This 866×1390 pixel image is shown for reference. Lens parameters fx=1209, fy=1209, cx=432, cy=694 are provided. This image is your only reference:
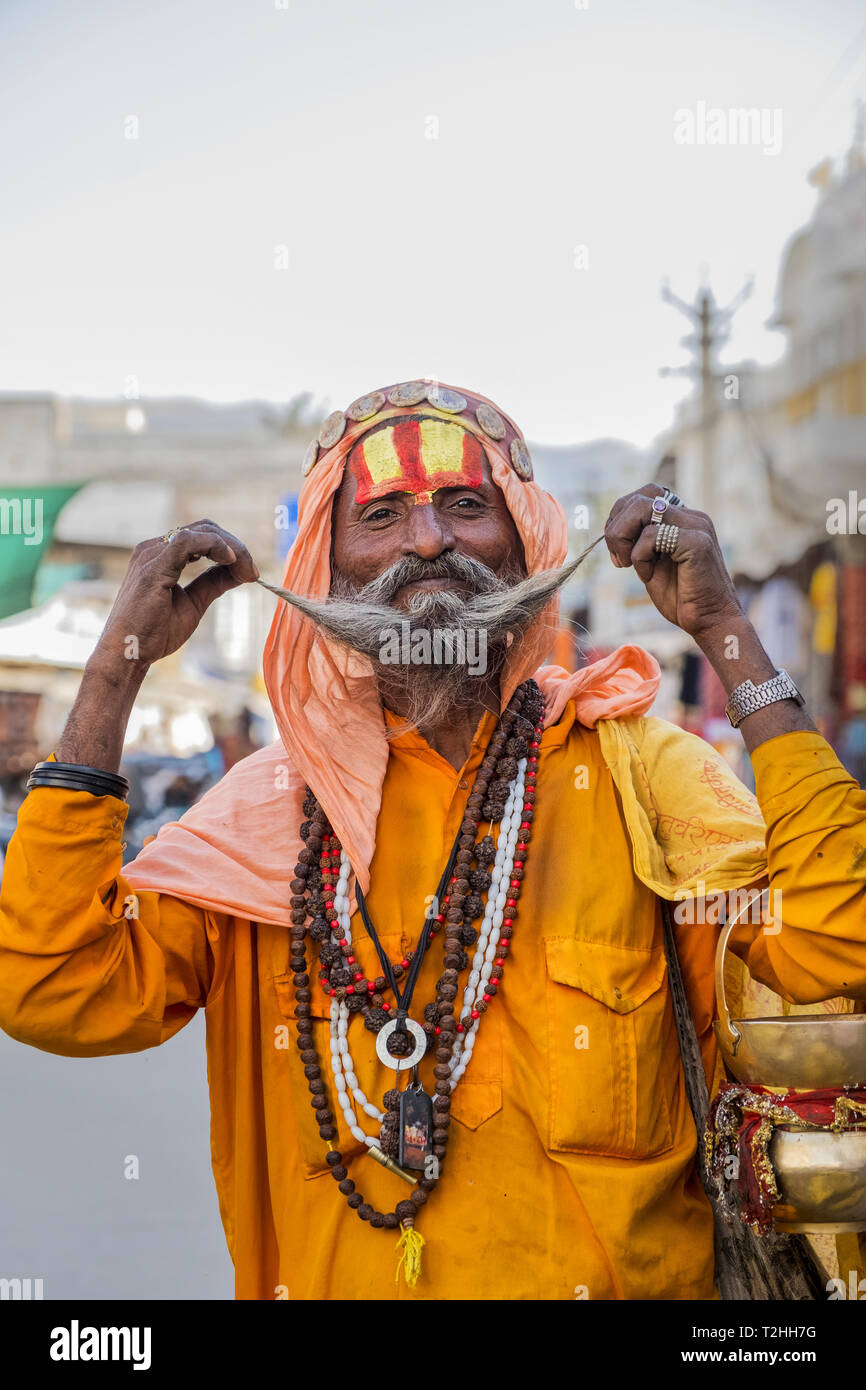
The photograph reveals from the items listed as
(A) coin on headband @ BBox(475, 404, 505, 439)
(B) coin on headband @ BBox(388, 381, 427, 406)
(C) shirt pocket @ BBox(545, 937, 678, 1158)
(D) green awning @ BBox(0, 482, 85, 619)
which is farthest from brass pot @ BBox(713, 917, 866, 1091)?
(D) green awning @ BBox(0, 482, 85, 619)

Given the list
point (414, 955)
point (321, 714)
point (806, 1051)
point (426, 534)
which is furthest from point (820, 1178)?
point (426, 534)

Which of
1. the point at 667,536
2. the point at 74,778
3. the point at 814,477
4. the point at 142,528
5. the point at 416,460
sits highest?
the point at 142,528

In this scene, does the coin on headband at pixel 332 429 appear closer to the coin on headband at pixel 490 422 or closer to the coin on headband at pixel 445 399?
the coin on headband at pixel 445 399

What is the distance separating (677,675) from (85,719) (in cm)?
1540

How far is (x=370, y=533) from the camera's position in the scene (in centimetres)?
270

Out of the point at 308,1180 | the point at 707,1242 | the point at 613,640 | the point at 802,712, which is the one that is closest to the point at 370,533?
the point at 802,712

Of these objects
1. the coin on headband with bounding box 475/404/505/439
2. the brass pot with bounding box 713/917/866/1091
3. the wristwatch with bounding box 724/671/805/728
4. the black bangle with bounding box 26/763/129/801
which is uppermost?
the coin on headband with bounding box 475/404/505/439

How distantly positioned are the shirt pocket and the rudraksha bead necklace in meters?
0.15

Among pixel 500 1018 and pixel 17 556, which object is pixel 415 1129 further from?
pixel 17 556

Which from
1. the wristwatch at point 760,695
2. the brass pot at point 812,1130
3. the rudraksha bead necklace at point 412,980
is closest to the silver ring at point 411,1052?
the rudraksha bead necklace at point 412,980

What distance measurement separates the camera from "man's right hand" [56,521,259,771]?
7.47 ft

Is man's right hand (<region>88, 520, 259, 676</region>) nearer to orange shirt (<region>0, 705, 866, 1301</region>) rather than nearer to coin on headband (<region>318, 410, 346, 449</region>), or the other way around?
orange shirt (<region>0, 705, 866, 1301</region>)

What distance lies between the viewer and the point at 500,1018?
239cm

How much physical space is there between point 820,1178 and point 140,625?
64.2 inches
